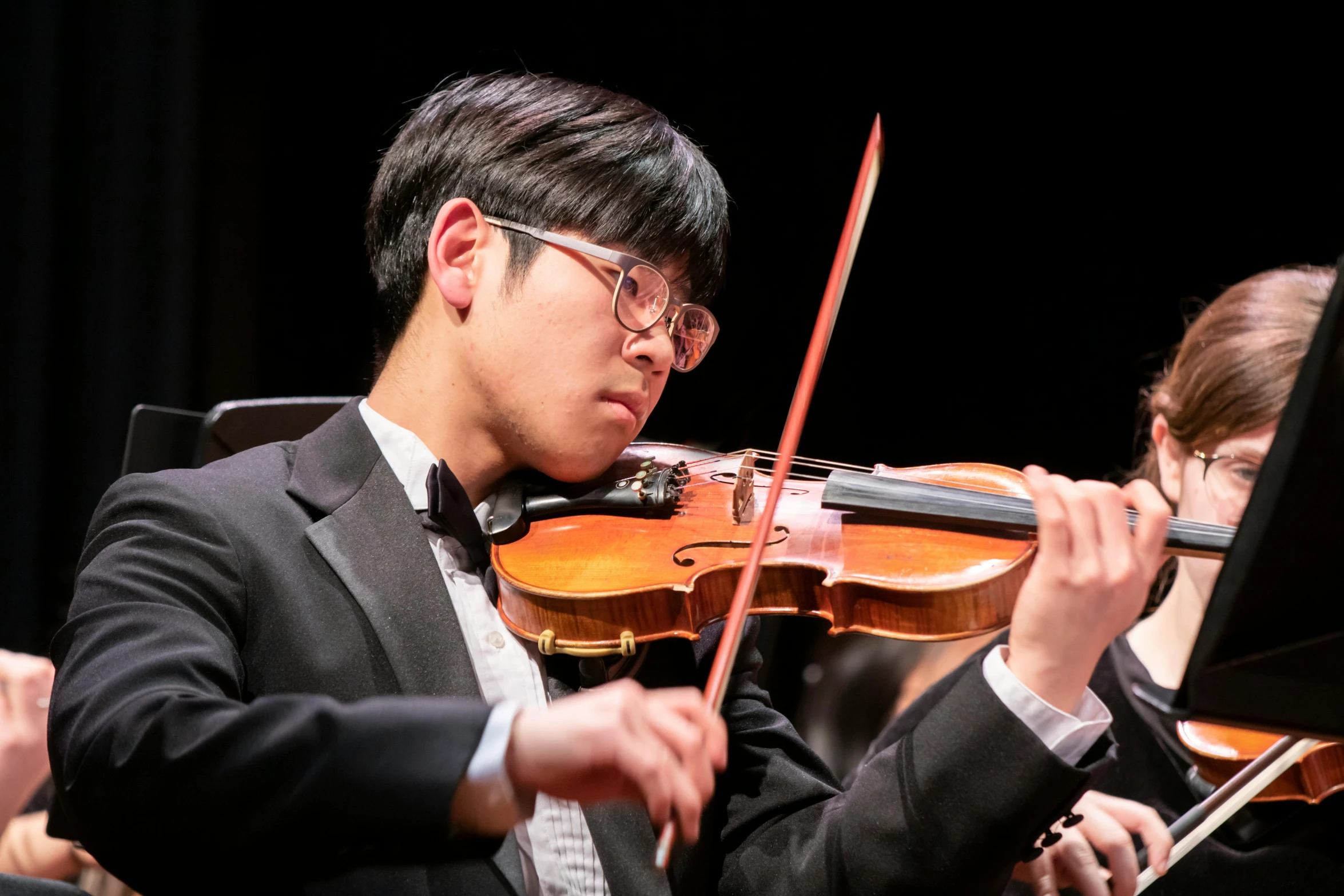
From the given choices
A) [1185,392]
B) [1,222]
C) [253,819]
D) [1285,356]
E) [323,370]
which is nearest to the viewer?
[253,819]

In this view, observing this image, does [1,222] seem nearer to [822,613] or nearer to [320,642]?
[320,642]

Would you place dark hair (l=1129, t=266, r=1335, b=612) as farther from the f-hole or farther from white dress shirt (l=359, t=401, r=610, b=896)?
white dress shirt (l=359, t=401, r=610, b=896)

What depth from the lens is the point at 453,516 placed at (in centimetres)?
129

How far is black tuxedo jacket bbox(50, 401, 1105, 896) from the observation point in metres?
0.78

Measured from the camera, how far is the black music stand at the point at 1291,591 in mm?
772

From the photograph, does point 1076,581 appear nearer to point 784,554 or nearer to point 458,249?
point 784,554

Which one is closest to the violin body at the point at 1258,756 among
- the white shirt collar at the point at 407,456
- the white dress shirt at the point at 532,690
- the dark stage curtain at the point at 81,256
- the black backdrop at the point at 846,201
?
the white dress shirt at the point at 532,690

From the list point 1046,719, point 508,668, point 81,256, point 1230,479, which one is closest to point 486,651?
point 508,668

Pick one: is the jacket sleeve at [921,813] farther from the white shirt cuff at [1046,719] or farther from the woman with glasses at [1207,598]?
the woman with glasses at [1207,598]

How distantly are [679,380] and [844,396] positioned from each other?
450 mm

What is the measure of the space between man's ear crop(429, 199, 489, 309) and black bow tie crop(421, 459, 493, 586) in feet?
0.74

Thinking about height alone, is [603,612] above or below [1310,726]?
below

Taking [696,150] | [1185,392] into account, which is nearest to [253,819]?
[696,150]

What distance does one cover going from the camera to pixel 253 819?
777mm
